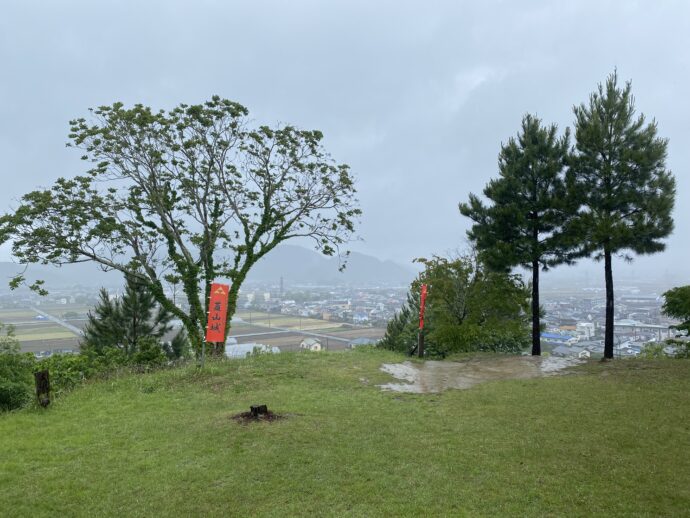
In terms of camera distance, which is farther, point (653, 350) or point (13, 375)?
point (653, 350)

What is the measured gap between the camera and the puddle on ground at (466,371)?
1081cm

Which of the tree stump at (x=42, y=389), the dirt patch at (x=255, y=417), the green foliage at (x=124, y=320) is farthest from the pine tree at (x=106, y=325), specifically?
the dirt patch at (x=255, y=417)

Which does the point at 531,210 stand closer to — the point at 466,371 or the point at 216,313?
the point at 466,371

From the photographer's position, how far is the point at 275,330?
37656mm

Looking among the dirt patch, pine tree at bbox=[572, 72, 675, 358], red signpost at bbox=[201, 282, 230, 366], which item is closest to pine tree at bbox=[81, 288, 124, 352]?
red signpost at bbox=[201, 282, 230, 366]

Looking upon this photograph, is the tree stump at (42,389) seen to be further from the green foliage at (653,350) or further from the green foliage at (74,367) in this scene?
the green foliage at (653,350)

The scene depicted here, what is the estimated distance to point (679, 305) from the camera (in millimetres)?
14062

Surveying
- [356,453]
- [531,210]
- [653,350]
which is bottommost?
[653,350]

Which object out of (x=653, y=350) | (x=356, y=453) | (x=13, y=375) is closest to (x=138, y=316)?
(x=13, y=375)

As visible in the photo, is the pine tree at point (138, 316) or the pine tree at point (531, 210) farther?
the pine tree at point (138, 316)

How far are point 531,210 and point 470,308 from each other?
460 centimetres

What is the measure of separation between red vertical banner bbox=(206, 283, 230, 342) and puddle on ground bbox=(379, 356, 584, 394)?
13.8ft

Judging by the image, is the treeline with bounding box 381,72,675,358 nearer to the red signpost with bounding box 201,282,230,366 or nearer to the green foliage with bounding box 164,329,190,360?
the red signpost with bounding box 201,282,230,366

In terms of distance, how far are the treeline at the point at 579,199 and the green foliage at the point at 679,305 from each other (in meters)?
1.81
